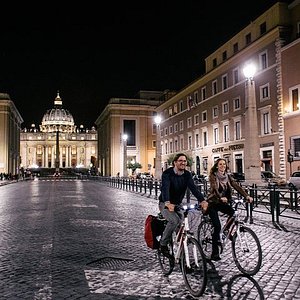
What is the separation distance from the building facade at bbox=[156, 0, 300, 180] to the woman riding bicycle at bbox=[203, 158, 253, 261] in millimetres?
14531

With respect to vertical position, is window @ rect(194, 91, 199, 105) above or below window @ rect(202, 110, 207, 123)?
above

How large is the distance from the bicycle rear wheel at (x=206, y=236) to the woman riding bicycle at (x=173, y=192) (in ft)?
4.22

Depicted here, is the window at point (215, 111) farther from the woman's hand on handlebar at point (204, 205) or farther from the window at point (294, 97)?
the woman's hand on handlebar at point (204, 205)

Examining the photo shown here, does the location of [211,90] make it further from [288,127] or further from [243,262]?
[243,262]

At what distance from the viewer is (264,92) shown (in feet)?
130

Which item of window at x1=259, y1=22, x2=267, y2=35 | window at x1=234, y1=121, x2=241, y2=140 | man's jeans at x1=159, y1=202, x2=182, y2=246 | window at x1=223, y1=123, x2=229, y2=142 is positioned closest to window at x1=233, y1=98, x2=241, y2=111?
window at x1=234, y1=121, x2=241, y2=140

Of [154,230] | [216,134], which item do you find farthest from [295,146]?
[154,230]

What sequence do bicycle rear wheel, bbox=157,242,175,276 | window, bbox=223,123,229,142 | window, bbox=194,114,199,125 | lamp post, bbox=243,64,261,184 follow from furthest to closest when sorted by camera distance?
window, bbox=194,114,199,125 < window, bbox=223,123,229,142 < lamp post, bbox=243,64,261,184 < bicycle rear wheel, bbox=157,242,175,276

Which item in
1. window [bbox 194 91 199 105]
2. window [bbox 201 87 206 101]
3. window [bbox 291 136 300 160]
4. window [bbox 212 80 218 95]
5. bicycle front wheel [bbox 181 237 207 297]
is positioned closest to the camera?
bicycle front wheel [bbox 181 237 207 297]

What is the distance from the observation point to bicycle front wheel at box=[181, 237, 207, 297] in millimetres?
5641

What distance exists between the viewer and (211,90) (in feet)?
172

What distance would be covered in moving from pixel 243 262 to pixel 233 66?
40.5 m

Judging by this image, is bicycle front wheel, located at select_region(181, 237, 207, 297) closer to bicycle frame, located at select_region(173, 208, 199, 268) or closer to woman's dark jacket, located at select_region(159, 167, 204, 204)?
bicycle frame, located at select_region(173, 208, 199, 268)

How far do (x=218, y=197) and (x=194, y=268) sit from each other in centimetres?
199
